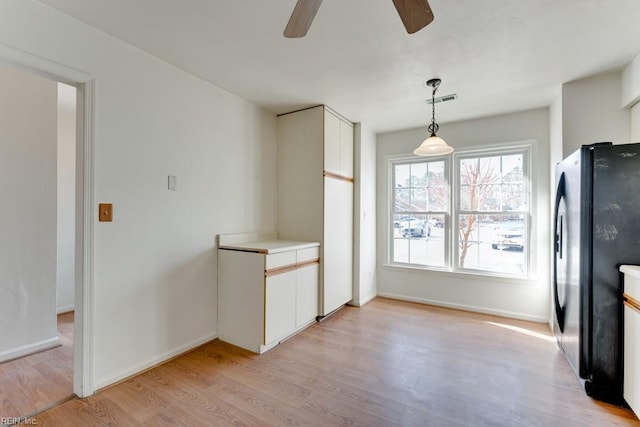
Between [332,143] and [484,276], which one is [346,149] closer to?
[332,143]

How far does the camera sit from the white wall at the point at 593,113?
250cm

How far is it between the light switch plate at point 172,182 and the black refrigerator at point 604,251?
3.07 meters

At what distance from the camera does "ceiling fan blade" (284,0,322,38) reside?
4.40 feet

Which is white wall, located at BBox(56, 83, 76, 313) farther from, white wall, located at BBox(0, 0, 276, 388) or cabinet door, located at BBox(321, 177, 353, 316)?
cabinet door, located at BBox(321, 177, 353, 316)

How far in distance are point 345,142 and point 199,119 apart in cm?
181

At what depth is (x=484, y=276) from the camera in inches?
142

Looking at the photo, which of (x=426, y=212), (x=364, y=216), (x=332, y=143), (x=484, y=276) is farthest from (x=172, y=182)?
(x=484, y=276)

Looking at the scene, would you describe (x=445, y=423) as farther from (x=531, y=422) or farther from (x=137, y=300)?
Answer: (x=137, y=300)

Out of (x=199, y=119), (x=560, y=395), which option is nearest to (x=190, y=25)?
(x=199, y=119)

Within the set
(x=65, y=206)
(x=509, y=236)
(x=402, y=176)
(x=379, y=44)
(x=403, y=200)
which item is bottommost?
(x=509, y=236)

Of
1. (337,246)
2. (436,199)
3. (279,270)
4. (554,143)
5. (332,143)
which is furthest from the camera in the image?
(436,199)

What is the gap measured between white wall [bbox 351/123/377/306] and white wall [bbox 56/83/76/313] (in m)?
3.48

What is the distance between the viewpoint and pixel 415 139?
162 inches

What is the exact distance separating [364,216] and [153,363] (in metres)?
2.84
